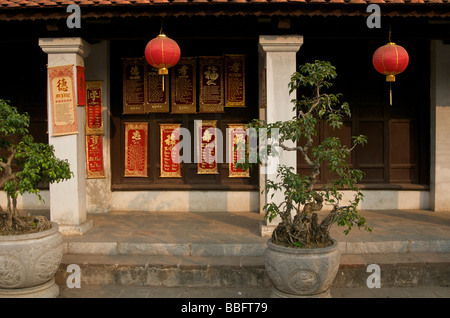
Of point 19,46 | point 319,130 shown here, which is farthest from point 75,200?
point 319,130

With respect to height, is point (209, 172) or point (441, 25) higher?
point (441, 25)

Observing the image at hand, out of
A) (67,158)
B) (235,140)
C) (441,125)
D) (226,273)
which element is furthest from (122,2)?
(441,125)

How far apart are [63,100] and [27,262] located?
2.64 metres

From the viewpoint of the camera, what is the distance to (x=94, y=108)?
7582 millimetres

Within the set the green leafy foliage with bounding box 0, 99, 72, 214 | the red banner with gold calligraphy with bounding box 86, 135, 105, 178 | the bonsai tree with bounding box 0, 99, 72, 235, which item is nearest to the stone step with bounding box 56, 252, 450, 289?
the bonsai tree with bounding box 0, 99, 72, 235

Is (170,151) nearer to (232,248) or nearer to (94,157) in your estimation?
(94,157)

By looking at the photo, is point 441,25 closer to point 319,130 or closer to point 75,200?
point 319,130

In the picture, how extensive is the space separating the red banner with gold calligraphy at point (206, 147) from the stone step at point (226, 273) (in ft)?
9.05

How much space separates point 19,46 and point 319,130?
19.3 ft

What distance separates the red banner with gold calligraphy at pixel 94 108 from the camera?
7.56 meters

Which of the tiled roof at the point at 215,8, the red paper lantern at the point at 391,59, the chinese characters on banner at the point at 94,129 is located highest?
the tiled roof at the point at 215,8

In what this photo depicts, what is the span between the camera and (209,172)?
7762mm

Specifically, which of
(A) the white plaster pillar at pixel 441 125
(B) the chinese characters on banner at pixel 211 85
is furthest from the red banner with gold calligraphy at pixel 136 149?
(A) the white plaster pillar at pixel 441 125

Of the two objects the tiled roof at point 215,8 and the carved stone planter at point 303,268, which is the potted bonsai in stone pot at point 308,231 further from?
the tiled roof at point 215,8
